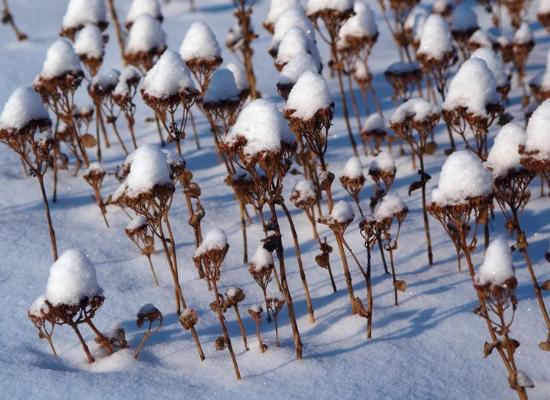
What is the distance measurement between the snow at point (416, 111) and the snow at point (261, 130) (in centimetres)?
210

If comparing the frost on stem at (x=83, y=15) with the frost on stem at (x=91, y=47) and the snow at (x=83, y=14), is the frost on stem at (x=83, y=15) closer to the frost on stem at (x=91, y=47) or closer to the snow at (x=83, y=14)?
the snow at (x=83, y=14)

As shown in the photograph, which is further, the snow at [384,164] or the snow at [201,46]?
the snow at [201,46]

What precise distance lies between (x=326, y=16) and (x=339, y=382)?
4152mm

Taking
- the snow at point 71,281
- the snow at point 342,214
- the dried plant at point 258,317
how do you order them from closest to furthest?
the snow at point 71,281, the dried plant at point 258,317, the snow at point 342,214

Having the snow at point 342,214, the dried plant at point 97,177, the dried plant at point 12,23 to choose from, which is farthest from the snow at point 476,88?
the dried plant at point 12,23

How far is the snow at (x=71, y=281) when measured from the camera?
482 cm

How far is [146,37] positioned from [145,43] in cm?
7

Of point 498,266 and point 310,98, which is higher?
point 310,98

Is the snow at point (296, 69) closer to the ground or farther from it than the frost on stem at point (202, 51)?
closer to the ground

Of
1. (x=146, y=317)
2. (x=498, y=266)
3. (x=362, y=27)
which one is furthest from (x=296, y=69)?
(x=362, y=27)

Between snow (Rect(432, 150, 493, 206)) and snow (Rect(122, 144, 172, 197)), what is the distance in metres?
1.94

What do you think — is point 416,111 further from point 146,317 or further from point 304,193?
point 146,317

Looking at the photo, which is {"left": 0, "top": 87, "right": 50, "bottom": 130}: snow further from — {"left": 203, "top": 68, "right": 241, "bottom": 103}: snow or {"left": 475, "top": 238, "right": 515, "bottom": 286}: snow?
{"left": 475, "top": 238, "right": 515, "bottom": 286}: snow

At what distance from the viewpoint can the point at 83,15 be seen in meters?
9.02
